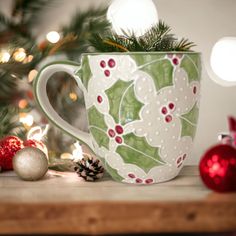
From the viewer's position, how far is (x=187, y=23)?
2.59ft

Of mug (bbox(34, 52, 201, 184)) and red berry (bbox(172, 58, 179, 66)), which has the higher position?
red berry (bbox(172, 58, 179, 66))

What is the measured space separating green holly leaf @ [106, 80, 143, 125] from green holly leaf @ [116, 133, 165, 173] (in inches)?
0.7

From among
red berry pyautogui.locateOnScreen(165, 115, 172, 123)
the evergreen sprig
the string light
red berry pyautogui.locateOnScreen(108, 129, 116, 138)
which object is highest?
the evergreen sprig

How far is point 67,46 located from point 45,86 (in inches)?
8.2

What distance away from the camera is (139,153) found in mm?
459

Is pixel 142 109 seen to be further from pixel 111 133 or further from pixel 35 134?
pixel 35 134

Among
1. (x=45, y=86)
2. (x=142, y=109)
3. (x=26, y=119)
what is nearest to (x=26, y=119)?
(x=26, y=119)

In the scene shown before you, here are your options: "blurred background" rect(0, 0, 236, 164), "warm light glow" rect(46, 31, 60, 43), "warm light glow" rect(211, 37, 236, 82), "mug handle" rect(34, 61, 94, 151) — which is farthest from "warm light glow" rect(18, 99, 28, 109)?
"warm light glow" rect(211, 37, 236, 82)

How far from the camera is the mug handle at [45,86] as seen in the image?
1.64 feet

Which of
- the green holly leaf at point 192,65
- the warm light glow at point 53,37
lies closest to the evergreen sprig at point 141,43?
the green holly leaf at point 192,65

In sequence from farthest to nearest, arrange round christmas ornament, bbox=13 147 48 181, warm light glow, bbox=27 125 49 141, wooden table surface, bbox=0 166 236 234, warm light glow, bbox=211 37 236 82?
warm light glow, bbox=211 37 236 82 → warm light glow, bbox=27 125 49 141 → round christmas ornament, bbox=13 147 48 181 → wooden table surface, bbox=0 166 236 234

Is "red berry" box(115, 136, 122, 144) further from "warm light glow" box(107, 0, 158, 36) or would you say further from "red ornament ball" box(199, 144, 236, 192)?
"warm light glow" box(107, 0, 158, 36)

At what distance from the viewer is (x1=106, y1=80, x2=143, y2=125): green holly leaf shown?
0.45m

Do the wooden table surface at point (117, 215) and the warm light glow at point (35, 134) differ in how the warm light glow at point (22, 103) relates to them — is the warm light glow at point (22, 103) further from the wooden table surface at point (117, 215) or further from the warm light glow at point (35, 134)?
the wooden table surface at point (117, 215)
